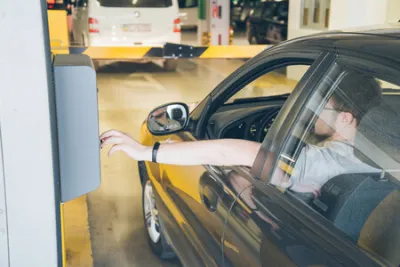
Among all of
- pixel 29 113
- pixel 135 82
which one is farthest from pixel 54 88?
pixel 135 82

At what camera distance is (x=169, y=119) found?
123 inches

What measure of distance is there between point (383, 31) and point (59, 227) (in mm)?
1369

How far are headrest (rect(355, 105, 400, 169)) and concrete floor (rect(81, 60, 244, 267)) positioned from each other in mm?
2084

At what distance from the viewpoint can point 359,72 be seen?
1.93m

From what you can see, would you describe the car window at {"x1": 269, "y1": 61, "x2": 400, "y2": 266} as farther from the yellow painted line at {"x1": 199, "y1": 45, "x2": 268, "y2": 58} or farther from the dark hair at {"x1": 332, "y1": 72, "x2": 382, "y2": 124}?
the yellow painted line at {"x1": 199, "y1": 45, "x2": 268, "y2": 58}

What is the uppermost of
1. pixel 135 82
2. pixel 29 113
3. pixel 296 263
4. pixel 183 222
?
pixel 29 113

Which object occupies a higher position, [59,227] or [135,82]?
[59,227]

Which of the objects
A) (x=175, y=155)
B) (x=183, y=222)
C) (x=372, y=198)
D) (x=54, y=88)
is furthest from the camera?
(x=183, y=222)

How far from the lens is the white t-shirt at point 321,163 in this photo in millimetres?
2084

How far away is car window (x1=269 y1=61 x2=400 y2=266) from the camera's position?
1.83 metres

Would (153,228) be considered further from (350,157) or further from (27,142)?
(27,142)

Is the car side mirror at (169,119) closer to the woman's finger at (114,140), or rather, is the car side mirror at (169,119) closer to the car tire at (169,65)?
the woman's finger at (114,140)

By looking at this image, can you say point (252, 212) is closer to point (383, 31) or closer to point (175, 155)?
point (175, 155)

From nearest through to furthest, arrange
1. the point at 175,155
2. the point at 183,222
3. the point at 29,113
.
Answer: the point at 29,113 < the point at 175,155 < the point at 183,222
